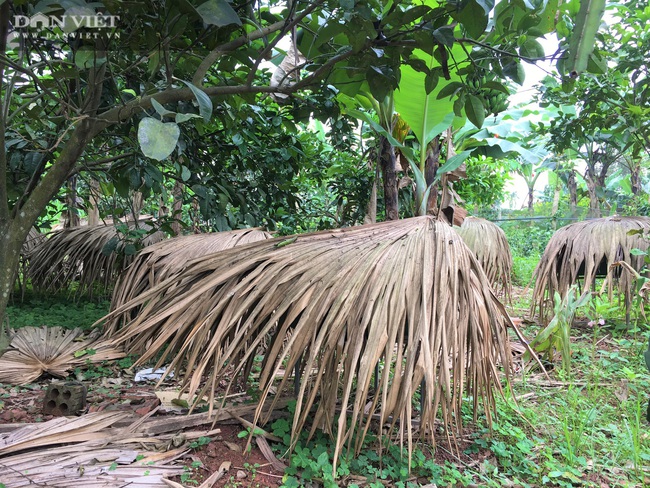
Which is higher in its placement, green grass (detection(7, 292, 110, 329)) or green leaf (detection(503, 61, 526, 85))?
green leaf (detection(503, 61, 526, 85))

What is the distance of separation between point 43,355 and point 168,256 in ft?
2.73

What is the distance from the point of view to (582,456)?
2018mm

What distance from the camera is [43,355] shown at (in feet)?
8.62

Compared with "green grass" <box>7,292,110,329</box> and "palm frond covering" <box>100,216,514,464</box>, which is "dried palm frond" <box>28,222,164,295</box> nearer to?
"green grass" <box>7,292,110,329</box>

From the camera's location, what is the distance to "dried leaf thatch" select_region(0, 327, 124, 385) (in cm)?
247

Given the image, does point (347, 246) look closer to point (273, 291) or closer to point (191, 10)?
point (273, 291)

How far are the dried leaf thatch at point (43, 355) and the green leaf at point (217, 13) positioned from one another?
1780mm

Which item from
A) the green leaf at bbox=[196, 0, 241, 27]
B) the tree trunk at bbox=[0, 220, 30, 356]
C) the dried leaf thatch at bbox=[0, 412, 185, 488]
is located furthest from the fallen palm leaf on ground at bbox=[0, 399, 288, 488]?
the green leaf at bbox=[196, 0, 241, 27]

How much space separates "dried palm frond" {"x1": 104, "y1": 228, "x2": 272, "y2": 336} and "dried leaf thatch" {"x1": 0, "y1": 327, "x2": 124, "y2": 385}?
0.52 feet

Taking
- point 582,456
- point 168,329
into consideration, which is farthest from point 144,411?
point 582,456

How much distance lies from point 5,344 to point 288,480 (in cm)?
173

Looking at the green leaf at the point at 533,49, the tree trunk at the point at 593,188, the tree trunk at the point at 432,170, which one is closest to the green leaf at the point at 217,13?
the green leaf at the point at 533,49

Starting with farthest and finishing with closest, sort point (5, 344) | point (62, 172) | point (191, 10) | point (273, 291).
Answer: point (5, 344), point (62, 172), point (273, 291), point (191, 10)

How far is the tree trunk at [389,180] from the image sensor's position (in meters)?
2.66
